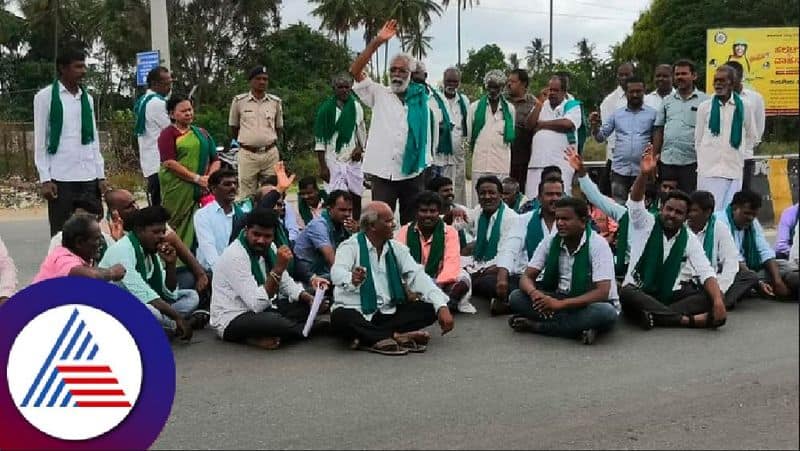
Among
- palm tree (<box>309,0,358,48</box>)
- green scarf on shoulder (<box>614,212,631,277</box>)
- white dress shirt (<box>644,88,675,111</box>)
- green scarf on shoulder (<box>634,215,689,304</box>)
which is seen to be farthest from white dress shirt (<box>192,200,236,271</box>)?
palm tree (<box>309,0,358,48</box>)

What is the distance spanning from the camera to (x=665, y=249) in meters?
5.89

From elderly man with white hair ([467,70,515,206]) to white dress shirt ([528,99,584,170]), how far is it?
0.26 metres

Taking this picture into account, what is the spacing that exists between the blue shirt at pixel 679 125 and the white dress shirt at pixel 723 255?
168 cm

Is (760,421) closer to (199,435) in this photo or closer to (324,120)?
(199,435)

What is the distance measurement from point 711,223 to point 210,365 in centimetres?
375

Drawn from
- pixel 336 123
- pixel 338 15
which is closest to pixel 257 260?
pixel 336 123

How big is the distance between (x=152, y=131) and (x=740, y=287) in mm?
4996

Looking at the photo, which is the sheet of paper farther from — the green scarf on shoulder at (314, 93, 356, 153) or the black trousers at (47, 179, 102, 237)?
the green scarf on shoulder at (314, 93, 356, 153)

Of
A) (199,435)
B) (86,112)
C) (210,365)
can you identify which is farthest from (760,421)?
(86,112)

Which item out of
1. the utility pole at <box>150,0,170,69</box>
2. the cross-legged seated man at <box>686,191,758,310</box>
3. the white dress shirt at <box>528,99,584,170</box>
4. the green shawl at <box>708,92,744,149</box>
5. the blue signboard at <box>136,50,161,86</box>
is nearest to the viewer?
the cross-legged seated man at <box>686,191,758,310</box>

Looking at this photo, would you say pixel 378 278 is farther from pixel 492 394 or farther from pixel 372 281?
pixel 492 394

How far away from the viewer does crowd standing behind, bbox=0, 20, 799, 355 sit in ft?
17.6

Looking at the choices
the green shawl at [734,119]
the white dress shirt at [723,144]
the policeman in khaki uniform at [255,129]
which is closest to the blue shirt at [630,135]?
the white dress shirt at [723,144]

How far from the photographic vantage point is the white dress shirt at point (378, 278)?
5.36m
